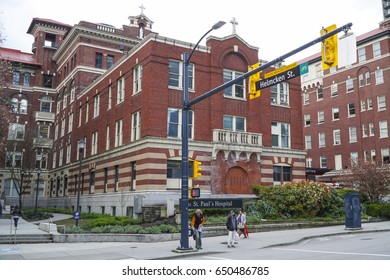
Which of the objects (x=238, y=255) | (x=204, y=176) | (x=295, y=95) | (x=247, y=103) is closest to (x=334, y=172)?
(x=295, y=95)

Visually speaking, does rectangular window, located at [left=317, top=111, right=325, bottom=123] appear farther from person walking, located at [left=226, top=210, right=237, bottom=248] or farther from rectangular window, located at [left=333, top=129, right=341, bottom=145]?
person walking, located at [left=226, top=210, right=237, bottom=248]

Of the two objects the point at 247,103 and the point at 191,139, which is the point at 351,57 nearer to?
the point at 191,139

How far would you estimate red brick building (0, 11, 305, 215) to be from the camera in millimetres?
29016

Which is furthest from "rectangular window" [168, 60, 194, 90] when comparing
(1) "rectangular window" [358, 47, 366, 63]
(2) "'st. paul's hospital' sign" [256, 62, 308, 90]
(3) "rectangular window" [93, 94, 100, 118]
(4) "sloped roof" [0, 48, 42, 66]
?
(4) "sloped roof" [0, 48, 42, 66]

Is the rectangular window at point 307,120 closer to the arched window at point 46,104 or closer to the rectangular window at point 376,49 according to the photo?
the rectangular window at point 376,49

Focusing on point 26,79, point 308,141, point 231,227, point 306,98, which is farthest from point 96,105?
point 306,98

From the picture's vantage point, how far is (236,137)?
104 feet

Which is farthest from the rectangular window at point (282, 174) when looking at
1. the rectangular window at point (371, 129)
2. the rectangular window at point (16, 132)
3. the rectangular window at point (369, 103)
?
the rectangular window at point (16, 132)

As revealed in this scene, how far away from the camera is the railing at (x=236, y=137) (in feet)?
101

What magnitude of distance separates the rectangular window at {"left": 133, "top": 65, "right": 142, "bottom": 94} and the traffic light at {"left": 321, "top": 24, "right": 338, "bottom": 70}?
20520mm

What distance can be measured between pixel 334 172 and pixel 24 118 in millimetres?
43845

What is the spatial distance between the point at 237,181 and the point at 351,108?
2930 cm

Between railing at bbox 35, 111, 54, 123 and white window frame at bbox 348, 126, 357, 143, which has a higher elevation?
railing at bbox 35, 111, 54, 123

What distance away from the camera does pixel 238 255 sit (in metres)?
15.7
